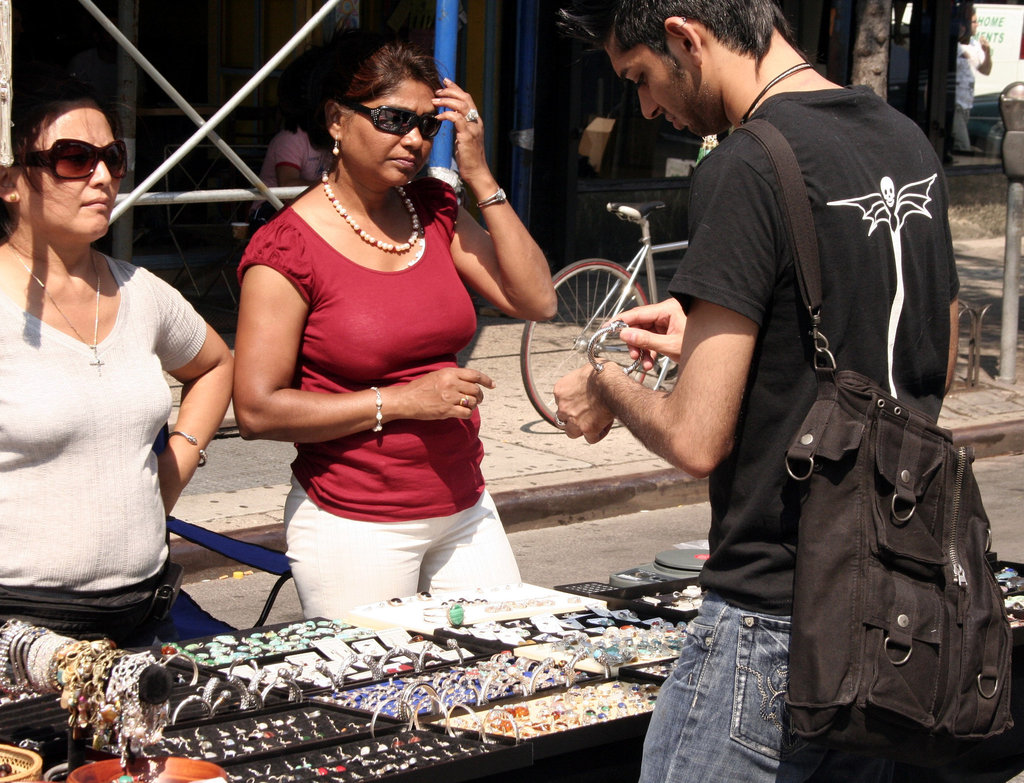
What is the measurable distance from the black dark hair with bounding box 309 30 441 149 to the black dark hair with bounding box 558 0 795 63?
3.16 ft

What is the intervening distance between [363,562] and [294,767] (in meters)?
0.98

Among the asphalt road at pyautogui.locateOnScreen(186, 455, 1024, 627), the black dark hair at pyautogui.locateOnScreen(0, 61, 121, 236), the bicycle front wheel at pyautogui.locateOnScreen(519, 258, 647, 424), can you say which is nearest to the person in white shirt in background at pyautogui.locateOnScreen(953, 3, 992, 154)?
the bicycle front wheel at pyautogui.locateOnScreen(519, 258, 647, 424)

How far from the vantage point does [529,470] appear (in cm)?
696

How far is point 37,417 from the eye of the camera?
8.39 feet

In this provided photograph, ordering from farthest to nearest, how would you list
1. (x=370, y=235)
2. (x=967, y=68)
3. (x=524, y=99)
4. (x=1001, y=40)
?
(x=1001, y=40), (x=967, y=68), (x=524, y=99), (x=370, y=235)

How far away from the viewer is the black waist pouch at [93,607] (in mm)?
2572

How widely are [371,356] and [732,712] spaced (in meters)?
1.30

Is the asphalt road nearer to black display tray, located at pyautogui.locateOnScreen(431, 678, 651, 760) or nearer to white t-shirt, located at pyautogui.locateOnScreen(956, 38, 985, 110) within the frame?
black display tray, located at pyautogui.locateOnScreen(431, 678, 651, 760)

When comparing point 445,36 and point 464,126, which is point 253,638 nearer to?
point 464,126

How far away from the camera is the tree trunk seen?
8617 mm

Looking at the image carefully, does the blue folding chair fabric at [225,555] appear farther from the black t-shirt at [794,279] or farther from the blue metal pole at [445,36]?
the blue metal pole at [445,36]

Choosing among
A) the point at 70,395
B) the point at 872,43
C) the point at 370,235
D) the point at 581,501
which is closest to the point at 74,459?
the point at 70,395

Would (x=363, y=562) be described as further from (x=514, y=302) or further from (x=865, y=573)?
(x=865, y=573)

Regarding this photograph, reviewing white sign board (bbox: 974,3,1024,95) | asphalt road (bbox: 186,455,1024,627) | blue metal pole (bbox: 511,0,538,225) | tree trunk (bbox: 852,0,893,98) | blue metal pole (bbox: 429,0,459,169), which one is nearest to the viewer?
asphalt road (bbox: 186,455,1024,627)
